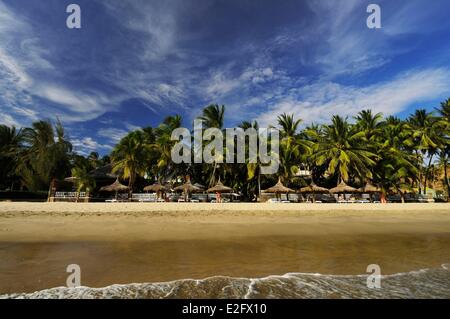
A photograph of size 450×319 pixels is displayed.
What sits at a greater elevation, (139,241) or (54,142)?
(54,142)

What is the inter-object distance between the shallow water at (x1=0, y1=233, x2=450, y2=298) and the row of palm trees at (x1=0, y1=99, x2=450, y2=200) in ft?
61.8

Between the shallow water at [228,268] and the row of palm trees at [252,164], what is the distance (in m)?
18.8

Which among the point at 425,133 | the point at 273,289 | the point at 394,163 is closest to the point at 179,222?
the point at 273,289

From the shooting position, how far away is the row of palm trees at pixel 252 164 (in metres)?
27.5

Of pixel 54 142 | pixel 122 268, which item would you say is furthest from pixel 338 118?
pixel 54 142

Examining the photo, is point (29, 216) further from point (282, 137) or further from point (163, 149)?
point (282, 137)

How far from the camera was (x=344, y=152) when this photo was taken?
27672 millimetres

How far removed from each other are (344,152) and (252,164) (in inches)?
384

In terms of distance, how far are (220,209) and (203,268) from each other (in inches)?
422

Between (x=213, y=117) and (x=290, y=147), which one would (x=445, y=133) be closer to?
(x=290, y=147)

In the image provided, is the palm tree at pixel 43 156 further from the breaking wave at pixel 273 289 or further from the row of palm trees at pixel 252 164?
the breaking wave at pixel 273 289

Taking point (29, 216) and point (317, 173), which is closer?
point (29, 216)

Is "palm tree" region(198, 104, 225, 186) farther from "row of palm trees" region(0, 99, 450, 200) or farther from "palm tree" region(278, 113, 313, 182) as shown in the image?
"palm tree" region(278, 113, 313, 182)
